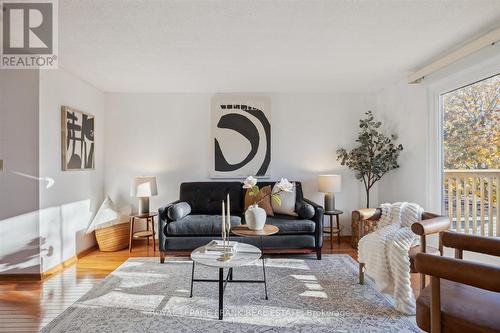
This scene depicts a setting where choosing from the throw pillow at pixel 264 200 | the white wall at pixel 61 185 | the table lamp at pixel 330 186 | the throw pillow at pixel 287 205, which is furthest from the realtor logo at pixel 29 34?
the table lamp at pixel 330 186

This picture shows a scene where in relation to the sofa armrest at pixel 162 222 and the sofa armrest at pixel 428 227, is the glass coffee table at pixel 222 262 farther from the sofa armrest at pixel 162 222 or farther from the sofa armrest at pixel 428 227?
the sofa armrest at pixel 428 227

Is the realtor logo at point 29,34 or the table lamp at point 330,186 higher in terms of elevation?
the realtor logo at point 29,34

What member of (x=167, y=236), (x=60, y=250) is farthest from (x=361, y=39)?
(x=60, y=250)

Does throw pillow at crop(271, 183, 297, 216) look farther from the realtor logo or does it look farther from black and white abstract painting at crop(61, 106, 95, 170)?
the realtor logo

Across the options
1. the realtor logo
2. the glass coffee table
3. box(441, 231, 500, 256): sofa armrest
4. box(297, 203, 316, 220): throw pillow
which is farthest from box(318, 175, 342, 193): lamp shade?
the realtor logo

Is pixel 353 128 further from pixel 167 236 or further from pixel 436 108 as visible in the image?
Answer: pixel 167 236

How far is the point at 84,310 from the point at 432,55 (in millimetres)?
4072

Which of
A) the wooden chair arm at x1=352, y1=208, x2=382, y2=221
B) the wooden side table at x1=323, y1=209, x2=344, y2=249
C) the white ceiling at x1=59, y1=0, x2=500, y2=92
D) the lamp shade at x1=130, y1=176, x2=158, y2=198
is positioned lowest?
the wooden side table at x1=323, y1=209, x2=344, y2=249

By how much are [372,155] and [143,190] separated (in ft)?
10.7

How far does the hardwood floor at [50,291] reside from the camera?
81.1 inches

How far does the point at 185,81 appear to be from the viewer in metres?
3.67

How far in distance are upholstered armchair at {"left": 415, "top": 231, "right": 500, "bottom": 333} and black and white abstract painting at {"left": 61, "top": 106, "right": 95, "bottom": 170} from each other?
3630 mm

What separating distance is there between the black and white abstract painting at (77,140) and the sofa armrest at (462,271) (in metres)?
3.61

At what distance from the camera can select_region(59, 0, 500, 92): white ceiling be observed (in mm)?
1979
